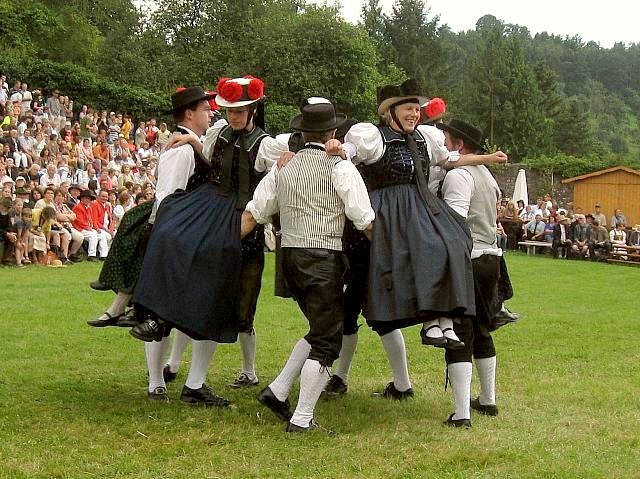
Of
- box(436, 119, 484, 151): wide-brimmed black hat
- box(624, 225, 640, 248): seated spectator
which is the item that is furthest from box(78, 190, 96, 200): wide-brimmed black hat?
box(624, 225, 640, 248): seated spectator

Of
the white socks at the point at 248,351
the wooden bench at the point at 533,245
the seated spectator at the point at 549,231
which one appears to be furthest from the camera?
the seated spectator at the point at 549,231

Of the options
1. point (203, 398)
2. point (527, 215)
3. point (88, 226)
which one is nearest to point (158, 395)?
point (203, 398)

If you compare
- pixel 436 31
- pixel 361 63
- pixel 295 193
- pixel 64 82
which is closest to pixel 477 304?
pixel 295 193

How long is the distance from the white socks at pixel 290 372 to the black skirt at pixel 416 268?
0.43m

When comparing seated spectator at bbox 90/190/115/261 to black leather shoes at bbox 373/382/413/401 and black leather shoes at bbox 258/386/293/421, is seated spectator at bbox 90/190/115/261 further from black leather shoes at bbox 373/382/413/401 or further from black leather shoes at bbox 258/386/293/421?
black leather shoes at bbox 258/386/293/421

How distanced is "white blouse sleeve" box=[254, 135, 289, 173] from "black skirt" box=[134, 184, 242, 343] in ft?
1.05

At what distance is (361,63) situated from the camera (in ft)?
144

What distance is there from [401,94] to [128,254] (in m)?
1.95

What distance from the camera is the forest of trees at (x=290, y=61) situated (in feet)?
117

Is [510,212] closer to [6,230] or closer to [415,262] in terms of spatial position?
[6,230]

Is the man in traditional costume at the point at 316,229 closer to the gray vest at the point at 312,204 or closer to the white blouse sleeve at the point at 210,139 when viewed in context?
the gray vest at the point at 312,204

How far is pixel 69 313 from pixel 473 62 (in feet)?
194

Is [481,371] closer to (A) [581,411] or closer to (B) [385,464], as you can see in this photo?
(A) [581,411]

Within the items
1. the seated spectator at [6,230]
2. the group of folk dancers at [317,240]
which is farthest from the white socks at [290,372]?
the seated spectator at [6,230]
